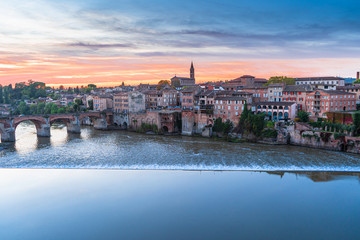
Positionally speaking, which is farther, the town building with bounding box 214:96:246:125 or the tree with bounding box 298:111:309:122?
the town building with bounding box 214:96:246:125

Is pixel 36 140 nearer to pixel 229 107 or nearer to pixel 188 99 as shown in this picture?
pixel 188 99

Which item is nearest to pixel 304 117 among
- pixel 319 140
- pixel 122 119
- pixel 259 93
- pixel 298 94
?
pixel 319 140

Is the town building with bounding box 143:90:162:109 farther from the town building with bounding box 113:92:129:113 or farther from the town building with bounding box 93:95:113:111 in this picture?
the town building with bounding box 93:95:113:111

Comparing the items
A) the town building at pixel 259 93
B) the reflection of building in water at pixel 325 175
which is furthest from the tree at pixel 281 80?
the reflection of building in water at pixel 325 175

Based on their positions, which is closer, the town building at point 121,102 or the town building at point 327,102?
the town building at point 327,102

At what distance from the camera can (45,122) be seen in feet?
133

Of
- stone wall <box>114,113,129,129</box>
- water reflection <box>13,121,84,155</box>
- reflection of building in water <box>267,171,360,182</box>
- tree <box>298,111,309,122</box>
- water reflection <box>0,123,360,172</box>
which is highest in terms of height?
tree <box>298,111,309,122</box>

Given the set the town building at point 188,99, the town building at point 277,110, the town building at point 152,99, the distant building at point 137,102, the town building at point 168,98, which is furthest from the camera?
the town building at point 152,99

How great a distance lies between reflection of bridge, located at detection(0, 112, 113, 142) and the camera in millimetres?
36219

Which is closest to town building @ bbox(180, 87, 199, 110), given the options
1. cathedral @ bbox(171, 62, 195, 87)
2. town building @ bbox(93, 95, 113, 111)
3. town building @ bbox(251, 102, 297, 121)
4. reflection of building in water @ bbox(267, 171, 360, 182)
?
town building @ bbox(251, 102, 297, 121)

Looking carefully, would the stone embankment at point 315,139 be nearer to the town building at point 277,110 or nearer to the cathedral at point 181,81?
the town building at point 277,110

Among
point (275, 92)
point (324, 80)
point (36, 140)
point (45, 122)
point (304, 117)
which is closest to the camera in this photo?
point (304, 117)

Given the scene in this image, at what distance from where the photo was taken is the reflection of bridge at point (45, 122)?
3622 cm

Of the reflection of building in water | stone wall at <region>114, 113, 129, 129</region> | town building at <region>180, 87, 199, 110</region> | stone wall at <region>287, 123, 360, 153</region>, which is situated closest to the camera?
the reflection of building in water
